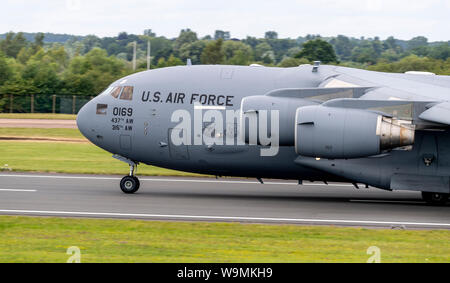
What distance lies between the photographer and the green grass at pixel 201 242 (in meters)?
12.8

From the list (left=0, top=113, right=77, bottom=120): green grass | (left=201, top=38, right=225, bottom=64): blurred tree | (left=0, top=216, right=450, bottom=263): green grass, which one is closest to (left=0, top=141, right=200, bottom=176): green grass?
(left=0, top=216, right=450, bottom=263): green grass

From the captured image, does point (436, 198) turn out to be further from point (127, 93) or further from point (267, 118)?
point (127, 93)

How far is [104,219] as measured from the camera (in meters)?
16.2

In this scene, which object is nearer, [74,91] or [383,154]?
[383,154]

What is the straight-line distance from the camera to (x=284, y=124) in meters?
18.3

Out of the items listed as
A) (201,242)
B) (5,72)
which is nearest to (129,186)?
(201,242)

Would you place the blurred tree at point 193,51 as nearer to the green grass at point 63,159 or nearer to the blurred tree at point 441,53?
the blurred tree at point 441,53

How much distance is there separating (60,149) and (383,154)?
16.9m

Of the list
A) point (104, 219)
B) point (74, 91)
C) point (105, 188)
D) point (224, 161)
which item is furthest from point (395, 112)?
point (74, 91)

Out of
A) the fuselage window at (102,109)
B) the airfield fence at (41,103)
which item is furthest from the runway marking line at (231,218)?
the airfield fence at (41,103)

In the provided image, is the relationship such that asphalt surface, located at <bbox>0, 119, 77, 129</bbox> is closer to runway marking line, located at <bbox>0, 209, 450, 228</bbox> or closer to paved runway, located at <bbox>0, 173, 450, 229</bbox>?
paved runway, located at <bbox>0, 173, 450, 229</bbox>

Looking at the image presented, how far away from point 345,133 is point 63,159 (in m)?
14.1

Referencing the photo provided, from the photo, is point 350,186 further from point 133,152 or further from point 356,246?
point 356,246

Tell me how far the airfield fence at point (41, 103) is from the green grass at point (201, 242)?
134 ft
